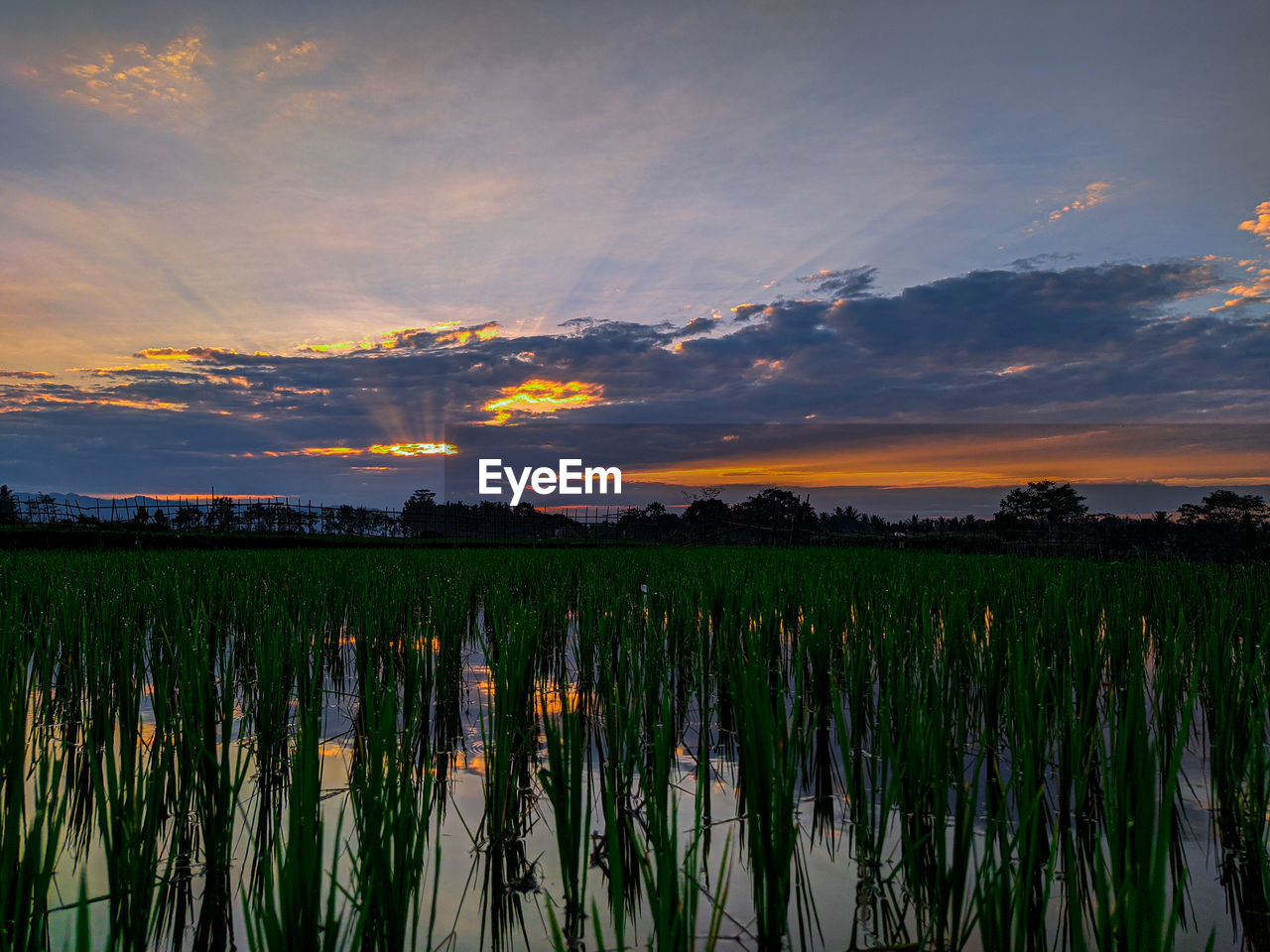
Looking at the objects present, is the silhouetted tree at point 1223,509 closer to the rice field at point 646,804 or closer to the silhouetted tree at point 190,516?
the rice field at point 646,804

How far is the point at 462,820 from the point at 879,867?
1.38 meters

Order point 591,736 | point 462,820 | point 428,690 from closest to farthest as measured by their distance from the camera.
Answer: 1. point 462,820
2. point 591,736
3. point 428,690

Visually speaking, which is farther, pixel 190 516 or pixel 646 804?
pixel 190 516

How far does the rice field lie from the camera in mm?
1449

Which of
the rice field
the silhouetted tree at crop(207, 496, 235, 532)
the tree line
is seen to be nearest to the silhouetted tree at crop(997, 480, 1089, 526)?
the tree line

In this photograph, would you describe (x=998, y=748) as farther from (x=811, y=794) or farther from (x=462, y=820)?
(x=462, y=820)

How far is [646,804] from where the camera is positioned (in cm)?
180

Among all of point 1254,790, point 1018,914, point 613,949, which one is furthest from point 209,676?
point 1254,790

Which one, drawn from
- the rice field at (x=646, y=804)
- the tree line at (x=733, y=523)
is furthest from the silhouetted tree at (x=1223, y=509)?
the rice field at (x=646, y=804)

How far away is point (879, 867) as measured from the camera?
1.90m

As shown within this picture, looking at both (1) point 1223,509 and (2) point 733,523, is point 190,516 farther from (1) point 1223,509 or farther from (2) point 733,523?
(1) point 1223,509

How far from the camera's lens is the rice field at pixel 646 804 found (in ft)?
4.75

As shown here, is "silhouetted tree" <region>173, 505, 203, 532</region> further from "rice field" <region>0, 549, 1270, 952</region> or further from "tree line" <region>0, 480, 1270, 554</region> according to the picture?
"rice field" <region>0, 549, 1270, 952</region>

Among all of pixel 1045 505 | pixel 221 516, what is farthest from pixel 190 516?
pixel 1045 505
